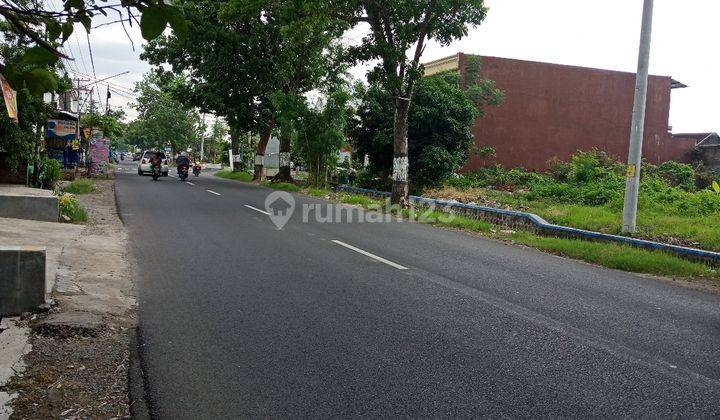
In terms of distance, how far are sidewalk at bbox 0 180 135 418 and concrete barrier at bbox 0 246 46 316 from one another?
0.24 metres

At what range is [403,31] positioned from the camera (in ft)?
56.5

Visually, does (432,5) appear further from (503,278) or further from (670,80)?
(670,80)

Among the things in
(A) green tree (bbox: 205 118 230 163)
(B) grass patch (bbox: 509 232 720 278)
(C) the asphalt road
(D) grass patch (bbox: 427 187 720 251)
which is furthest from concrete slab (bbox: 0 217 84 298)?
(A) green tree (bbox: 205 118 230 163)

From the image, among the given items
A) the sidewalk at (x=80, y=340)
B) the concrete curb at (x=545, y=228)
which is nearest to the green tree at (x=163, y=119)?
the concrete curb at (x=545, y=228)

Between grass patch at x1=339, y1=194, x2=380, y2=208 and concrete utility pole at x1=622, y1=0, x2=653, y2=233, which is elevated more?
concrete utility pole at x1=622, y1=0, x2=653, y2=233

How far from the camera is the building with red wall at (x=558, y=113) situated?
3117cm

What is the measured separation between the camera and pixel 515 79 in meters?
31.4

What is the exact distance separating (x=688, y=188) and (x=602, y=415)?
25.1 m

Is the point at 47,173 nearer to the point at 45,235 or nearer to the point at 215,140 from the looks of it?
the point at 45,235

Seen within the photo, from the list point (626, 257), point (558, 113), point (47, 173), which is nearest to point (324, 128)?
point (47, 173)

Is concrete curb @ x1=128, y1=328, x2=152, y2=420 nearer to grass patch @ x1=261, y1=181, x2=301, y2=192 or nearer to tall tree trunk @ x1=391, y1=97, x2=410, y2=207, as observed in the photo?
tall tree trunk @ x1=391, y1=97, x2=410, y2=207

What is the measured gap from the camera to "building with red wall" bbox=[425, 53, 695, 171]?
102ft

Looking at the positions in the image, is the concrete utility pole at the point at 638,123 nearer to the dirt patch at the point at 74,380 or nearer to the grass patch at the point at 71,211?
the dirt patch at the point at 74,380

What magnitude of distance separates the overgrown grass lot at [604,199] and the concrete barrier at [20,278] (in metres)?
10.8
